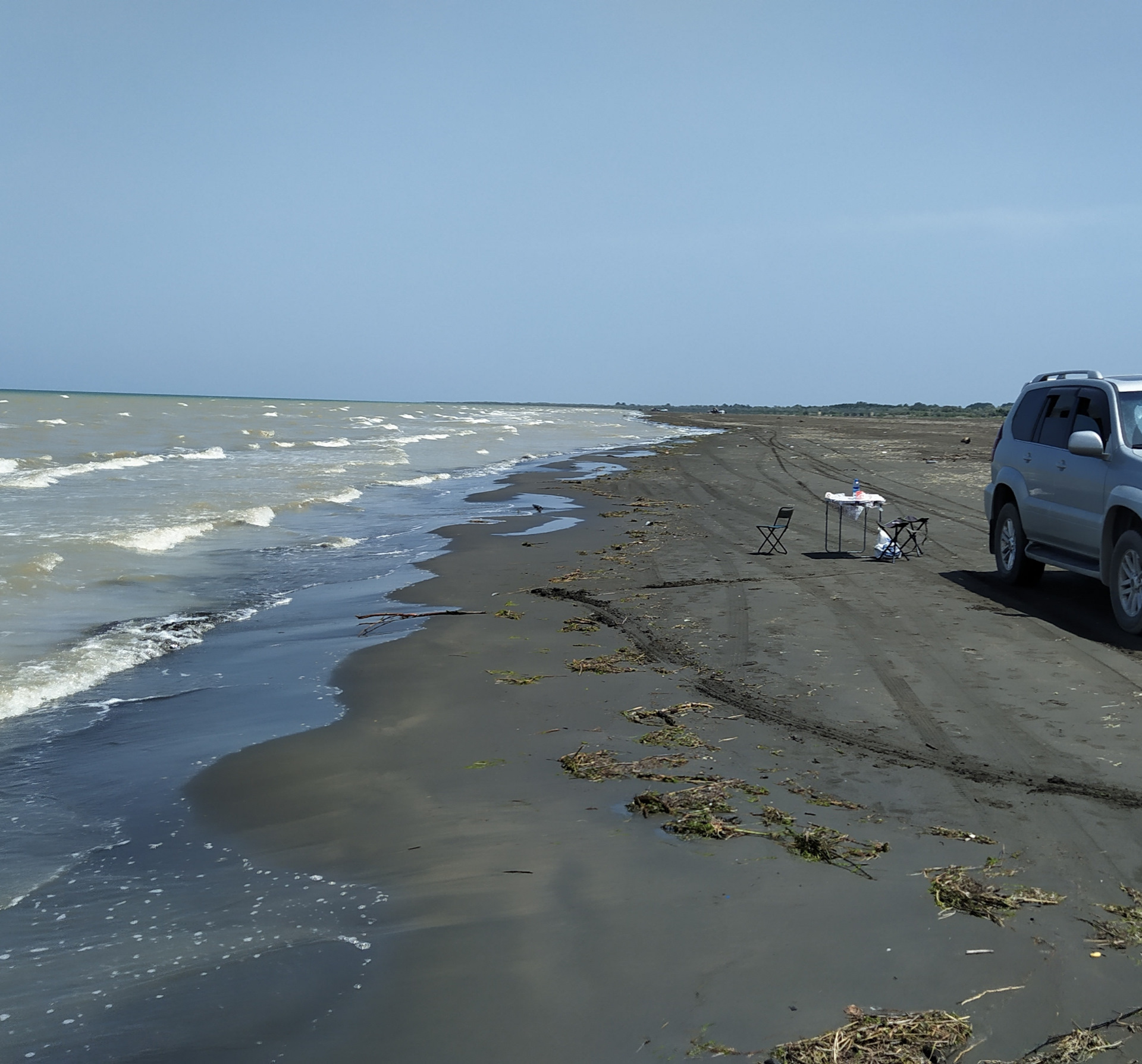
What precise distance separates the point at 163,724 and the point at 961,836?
17.1 feet

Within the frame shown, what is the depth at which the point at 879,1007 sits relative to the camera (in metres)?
3.29

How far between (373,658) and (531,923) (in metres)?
4.92

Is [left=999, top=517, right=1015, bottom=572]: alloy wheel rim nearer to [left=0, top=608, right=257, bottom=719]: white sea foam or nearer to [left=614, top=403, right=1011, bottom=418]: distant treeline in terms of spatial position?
[left=0, top=608, right=257, bottom=719]: white sea foam

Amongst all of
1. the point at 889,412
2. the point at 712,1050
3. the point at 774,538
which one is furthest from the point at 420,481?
the point at 889,412

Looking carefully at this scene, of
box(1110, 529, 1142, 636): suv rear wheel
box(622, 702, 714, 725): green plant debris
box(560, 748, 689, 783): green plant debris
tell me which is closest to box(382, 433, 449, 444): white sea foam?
box(1110, 529, 1142, 636): suv rear wheel

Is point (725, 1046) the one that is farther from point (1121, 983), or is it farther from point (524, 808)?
point (524, 808)

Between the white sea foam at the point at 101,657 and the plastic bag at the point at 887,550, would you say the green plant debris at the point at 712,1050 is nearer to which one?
the white sea foam at the point at 101,657

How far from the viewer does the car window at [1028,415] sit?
34.8ft

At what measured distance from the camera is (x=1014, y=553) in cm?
1067

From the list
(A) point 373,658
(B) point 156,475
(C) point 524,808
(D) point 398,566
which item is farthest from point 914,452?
(C) point 524,808

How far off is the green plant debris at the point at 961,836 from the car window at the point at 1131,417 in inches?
216

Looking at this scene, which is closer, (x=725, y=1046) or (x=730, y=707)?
(x=725, y=1046)

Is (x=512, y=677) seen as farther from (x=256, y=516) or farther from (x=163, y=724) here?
(x=256, y=516)

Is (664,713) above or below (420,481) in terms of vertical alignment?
below
